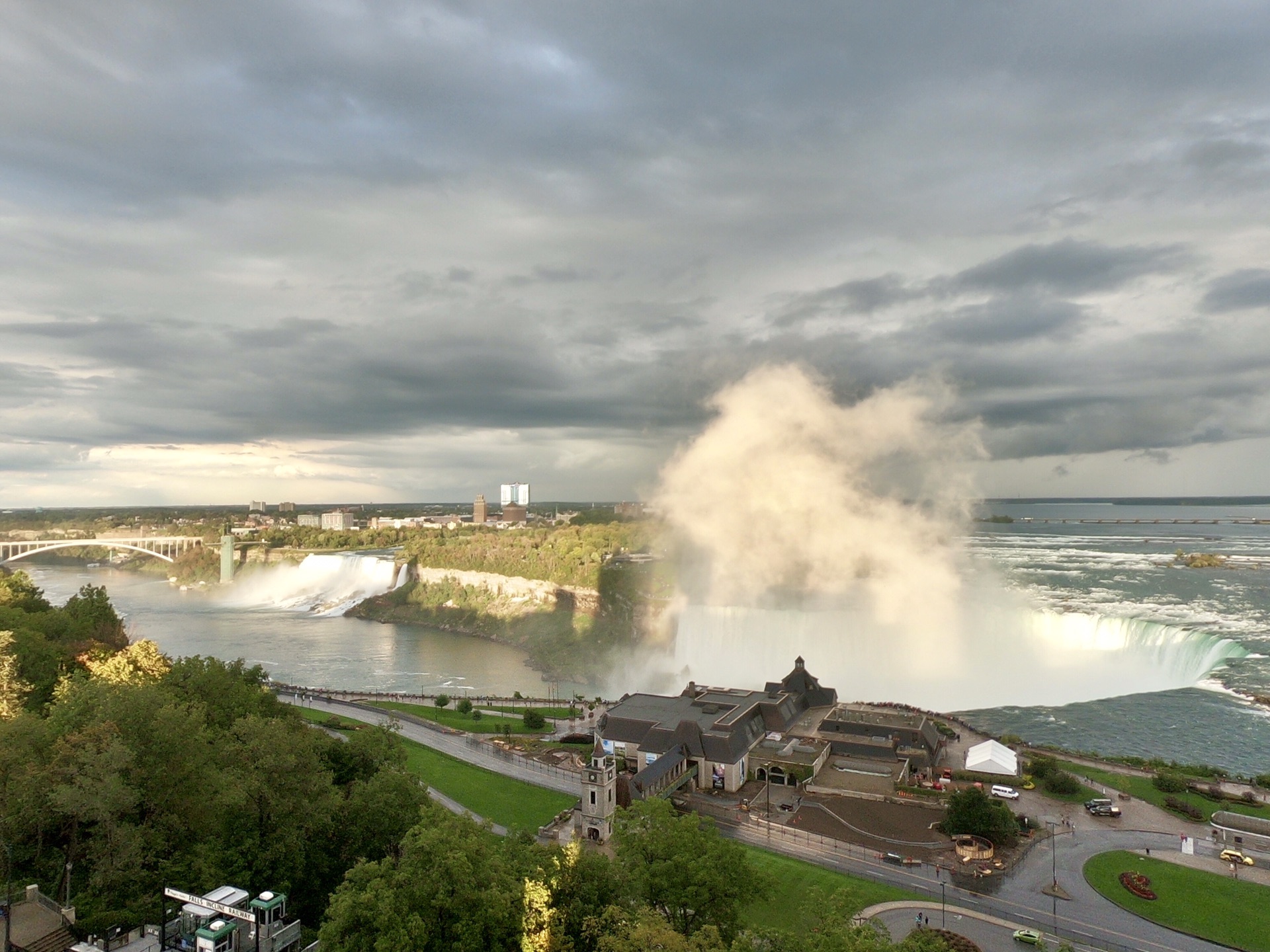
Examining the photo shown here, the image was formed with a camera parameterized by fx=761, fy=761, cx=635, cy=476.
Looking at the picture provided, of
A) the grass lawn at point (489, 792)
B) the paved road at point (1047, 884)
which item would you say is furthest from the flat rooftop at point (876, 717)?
the grass lawn at point (489, 792)

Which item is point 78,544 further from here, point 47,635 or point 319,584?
point 47,635

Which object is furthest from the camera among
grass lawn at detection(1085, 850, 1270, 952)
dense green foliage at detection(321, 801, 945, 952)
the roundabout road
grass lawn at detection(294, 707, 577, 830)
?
grass lawn at detection(294, 707, 577, 830)

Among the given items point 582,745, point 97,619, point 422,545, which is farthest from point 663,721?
point 422,545

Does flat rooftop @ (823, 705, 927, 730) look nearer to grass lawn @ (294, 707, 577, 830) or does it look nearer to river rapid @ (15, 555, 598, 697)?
grass lawn @ (294, 707, 577, 830)

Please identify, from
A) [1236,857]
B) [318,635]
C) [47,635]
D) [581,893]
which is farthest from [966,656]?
[318,635]

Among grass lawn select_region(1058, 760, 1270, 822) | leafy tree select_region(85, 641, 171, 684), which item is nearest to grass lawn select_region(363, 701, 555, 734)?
leafy tree select_region(85, 641, 171, 684)

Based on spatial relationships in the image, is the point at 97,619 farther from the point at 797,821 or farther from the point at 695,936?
the point at 695,936
